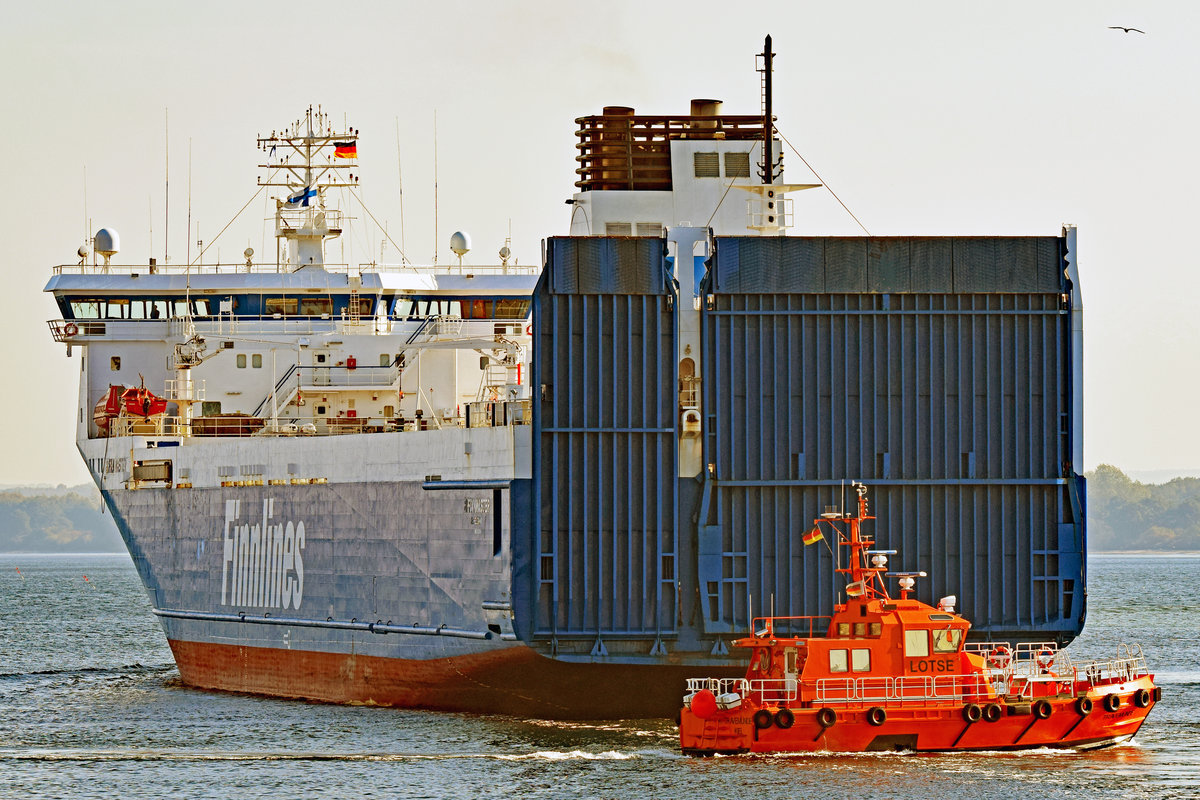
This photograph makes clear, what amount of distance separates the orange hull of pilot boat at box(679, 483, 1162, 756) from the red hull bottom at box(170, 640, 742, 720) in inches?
78.2

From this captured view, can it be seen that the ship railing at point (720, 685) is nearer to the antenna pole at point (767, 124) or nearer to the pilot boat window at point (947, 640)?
the pilot boat window at point (947, 640)

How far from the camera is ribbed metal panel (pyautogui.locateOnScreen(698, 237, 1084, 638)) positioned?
28516 mm

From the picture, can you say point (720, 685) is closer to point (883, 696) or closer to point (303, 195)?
point (883, 696)

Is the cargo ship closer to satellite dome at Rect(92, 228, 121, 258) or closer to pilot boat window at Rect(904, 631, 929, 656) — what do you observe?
pilot boat window at Rect(904, 631, 929, 656)

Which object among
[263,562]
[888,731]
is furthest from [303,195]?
[888,731]

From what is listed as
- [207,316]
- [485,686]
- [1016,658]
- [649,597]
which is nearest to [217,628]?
[207,316]

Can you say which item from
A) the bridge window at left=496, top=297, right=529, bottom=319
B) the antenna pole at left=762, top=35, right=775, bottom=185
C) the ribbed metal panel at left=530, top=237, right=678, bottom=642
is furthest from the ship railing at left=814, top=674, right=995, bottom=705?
the bridge window at left=496, top=297, right=529, bottom=319

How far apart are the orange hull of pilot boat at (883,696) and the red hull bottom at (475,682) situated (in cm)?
199

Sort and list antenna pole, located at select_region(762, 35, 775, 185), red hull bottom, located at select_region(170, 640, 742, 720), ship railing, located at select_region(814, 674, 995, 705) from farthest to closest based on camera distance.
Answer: antenna pole, located at select_region(762, 35, 775, 185) → red hull bottom, located at select_region(170, 640, 742, 720) → ship railing, located at select_region(814, 674, 995, 705)

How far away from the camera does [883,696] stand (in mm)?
26297

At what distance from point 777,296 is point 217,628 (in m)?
16.5

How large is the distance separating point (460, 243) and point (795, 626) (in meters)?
20.1

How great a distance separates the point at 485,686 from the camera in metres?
30.3

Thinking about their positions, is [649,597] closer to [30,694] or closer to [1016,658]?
[1016,658]
